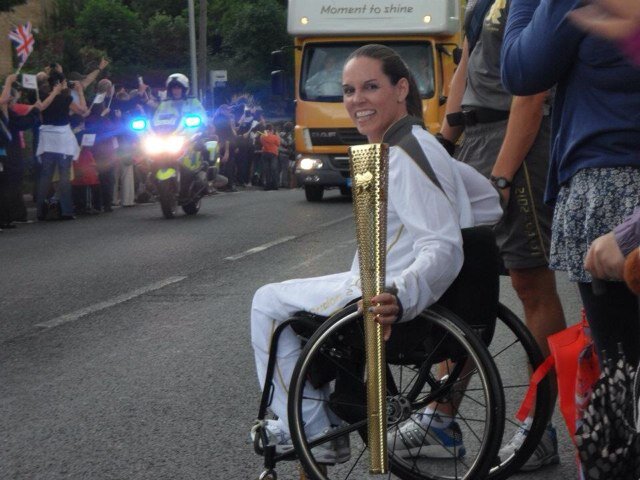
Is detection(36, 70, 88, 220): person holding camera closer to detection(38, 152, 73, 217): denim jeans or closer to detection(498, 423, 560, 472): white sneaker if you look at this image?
detection(38, 152, 73, 217): denim jeans

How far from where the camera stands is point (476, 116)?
456 cm

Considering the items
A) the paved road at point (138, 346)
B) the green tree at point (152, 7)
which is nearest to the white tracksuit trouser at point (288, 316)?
the paved road at point (138, 346)

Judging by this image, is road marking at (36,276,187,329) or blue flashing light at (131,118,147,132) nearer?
road marking at (36,276,187,329)

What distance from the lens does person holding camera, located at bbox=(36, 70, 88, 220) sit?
16234 mm

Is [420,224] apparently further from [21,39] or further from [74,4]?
[74,4]

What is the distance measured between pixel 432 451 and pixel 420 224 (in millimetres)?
947

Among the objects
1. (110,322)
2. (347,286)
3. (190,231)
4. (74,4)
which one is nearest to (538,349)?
(347,286)

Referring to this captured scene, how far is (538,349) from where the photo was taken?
13.3 ft

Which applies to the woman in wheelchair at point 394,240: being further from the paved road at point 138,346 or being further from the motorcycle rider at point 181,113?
the motorcycle rider at point 181,113

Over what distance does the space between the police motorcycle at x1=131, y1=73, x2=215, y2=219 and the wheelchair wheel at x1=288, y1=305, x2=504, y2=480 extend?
1231 cm

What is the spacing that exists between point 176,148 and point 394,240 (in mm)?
12617

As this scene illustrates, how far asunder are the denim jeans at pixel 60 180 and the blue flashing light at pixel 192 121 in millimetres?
1538

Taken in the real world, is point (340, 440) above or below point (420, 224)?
below

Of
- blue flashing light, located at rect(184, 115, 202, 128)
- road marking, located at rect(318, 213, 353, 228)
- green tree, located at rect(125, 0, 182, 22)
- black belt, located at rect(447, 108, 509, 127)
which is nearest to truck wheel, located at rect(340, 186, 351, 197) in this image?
road marking, located at rect(318, 213, 353, 228)
